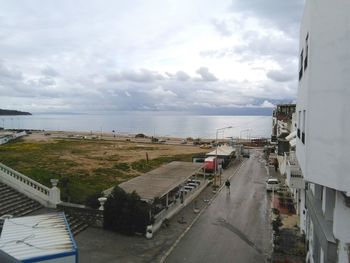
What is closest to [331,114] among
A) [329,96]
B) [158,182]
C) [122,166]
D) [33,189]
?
[329,96]

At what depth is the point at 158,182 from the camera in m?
26.3

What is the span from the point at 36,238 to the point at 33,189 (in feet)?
39.3

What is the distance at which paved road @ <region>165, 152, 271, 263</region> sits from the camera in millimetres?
19297

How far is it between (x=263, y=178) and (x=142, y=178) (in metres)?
21.3

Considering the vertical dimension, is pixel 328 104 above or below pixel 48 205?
above

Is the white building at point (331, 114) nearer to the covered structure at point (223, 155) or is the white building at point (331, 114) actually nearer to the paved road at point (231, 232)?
the paved road at point (231, 232)

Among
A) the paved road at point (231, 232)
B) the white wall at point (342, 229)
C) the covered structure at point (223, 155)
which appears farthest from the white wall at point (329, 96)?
the covered structure at point (223, 155)

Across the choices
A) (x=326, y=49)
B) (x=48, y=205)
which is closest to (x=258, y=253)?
(x=326, y=49)

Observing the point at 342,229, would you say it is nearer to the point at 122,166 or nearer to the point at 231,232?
the point at 231,232

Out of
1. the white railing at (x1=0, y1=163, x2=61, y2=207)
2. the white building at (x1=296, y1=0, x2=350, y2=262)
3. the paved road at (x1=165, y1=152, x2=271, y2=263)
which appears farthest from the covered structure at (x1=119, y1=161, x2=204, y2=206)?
the white building at (x1=296, y1=0, x2=350, y2=262)

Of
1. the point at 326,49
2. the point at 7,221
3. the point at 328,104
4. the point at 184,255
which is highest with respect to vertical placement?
the point at 326,49

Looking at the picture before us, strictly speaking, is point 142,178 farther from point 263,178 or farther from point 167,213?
point 263,178

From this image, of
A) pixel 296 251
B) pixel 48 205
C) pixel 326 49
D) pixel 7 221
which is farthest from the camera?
pixel 48 205

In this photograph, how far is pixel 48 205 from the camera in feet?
79.2
